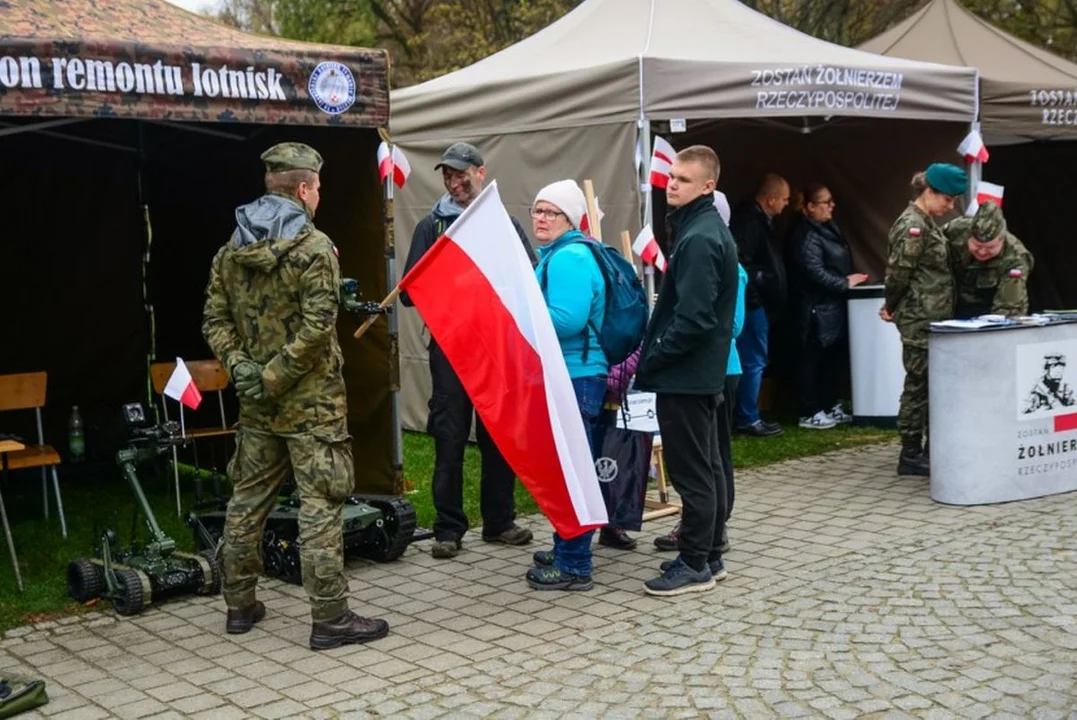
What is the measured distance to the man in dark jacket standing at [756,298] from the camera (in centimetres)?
981

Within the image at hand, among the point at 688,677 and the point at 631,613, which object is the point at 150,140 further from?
the point at 688,677

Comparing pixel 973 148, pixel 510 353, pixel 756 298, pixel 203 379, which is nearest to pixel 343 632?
pixel 510 353

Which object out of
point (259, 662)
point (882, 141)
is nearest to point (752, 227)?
point (882, 141)

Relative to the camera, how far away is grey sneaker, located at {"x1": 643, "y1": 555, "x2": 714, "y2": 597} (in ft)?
18.7

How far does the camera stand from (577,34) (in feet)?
30.8

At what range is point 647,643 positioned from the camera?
200 inches

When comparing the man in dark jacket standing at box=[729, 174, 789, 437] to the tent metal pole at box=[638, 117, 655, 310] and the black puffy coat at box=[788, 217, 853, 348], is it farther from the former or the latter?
the tent metal pole at box=[638, 117, 655, 310]

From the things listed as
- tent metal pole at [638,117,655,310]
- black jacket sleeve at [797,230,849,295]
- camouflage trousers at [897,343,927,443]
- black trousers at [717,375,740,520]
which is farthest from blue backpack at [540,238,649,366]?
black jacket sleeve at [797,230,849,295]

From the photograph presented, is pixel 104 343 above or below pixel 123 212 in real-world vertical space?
below

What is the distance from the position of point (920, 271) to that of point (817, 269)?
2.06 meters

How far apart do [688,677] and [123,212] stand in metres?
5.81

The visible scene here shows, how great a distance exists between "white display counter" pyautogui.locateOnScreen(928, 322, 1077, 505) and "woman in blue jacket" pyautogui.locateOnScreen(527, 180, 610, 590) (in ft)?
8.28

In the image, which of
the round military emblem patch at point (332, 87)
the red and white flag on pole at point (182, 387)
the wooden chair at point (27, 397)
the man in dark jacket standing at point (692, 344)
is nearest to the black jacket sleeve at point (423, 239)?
the round military emblem patch at point (332, 87)

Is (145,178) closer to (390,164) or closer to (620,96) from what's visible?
(390,164)
